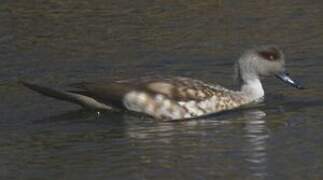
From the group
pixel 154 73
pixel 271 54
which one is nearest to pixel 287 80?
pixel 271 54

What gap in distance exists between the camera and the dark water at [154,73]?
11.7 m

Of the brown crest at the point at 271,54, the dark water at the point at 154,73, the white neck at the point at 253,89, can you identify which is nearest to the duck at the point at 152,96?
the dark water at the point at 154,73

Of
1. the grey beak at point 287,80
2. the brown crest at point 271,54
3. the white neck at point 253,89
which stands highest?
the brown crest at point 271,54

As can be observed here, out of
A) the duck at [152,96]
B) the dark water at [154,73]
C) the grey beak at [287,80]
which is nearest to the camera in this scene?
the dark water at [154,73]

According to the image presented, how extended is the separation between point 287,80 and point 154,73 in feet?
5.42

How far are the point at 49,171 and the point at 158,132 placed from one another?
1.86 metres

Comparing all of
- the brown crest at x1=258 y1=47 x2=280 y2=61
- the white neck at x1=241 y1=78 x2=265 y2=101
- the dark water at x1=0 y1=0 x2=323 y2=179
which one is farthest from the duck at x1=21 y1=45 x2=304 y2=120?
the brown crest at x1=258 y1=47 x2=280 y2=61

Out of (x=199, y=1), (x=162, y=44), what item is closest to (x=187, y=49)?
(x=162, y=44)

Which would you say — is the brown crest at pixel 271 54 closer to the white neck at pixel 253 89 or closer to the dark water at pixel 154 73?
the white neck at pixel 253 89

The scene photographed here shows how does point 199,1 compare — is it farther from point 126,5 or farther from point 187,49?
point 187,49

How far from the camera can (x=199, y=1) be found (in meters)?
20.1

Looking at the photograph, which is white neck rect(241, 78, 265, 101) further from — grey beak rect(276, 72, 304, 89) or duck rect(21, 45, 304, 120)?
duck rect(21, 45, 304, 120)

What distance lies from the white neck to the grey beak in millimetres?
221

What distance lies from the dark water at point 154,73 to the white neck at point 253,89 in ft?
0.42
